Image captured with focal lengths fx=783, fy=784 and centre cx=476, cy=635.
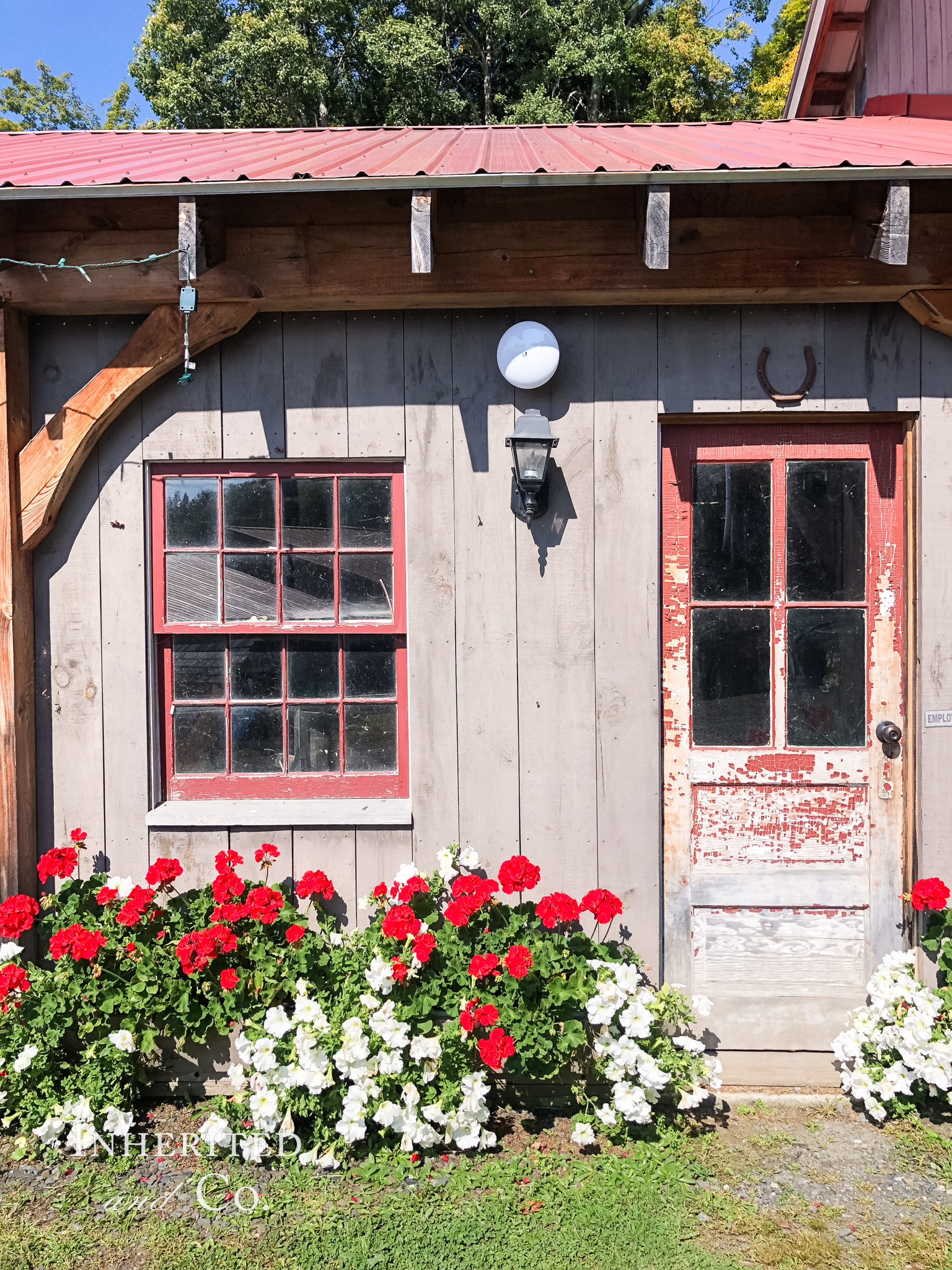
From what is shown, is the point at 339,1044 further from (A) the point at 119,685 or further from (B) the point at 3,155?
(B) the point at 3,155

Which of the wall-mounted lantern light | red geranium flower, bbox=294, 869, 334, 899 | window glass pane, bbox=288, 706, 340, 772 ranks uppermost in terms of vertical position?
the wall-mounted lantern light

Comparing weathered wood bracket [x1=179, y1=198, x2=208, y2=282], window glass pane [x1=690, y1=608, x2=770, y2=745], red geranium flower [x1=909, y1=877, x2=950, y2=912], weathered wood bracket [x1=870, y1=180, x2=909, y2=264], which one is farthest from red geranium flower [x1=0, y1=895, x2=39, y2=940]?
weathered wood bracket [x1=870, y1=180, x2=909, y2=264]

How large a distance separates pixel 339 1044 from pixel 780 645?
89.2 inches

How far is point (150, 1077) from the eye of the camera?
2959mm

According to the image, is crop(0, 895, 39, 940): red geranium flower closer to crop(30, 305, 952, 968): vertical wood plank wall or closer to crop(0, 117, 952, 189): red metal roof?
crop(30, 305, 952, 968): vertical wood plank wall

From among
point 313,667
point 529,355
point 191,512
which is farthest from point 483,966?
point 529,355

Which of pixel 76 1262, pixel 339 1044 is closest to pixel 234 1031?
pixel 339 1044

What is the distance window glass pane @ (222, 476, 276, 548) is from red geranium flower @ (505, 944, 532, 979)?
1847 millimetres

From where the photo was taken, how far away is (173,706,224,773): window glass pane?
130 inches

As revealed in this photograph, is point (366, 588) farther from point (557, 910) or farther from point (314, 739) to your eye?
point (557, 910)

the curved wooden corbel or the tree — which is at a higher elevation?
the tree

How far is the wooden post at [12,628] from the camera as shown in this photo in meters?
3.04

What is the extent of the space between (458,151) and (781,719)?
2.72 m

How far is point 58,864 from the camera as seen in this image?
2.98 meters
